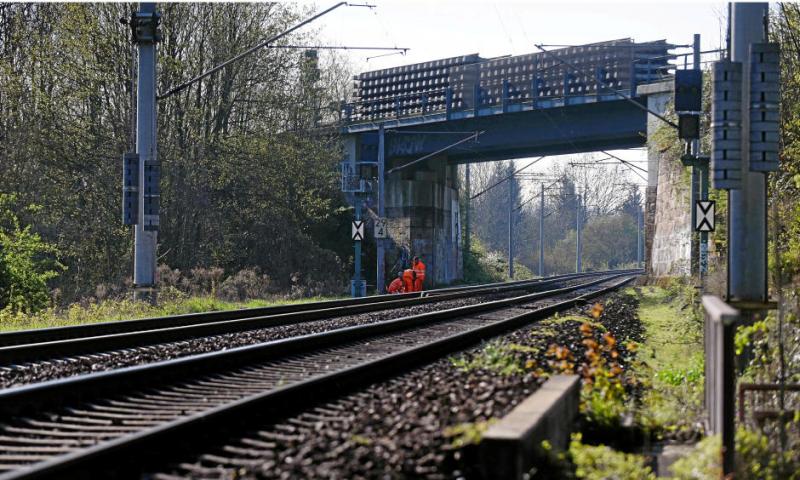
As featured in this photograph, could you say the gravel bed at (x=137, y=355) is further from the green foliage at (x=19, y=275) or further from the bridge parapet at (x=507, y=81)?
the bridge parapet at (x=507, y=81)

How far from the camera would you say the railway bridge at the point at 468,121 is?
40.5 m

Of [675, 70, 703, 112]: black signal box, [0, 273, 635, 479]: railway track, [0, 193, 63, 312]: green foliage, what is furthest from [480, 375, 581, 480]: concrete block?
[675, 70, 703, 112]: black signal box

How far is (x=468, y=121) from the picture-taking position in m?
46.2

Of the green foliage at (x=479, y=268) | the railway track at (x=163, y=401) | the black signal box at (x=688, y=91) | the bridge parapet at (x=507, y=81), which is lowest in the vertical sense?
the green foliage at (x=479, y=268)

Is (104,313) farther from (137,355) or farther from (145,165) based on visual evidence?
(137,355)

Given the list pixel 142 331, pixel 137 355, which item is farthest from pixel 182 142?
pixel 137 355

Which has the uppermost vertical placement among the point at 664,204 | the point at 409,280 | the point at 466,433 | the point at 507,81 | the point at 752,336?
the point at 507,81

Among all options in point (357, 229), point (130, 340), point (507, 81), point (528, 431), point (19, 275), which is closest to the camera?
point (528, 431)

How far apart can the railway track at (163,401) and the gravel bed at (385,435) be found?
214 millimetres

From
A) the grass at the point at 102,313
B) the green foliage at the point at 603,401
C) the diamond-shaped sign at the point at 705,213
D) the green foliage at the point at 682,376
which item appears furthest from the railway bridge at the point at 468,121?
the green foliage at the point at 603,401

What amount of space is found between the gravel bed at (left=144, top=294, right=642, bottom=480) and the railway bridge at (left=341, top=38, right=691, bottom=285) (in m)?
28.2

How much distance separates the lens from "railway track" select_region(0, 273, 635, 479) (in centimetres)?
565

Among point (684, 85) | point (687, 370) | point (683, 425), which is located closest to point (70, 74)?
point (684, 85)

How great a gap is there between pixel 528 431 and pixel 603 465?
1.11 metres
